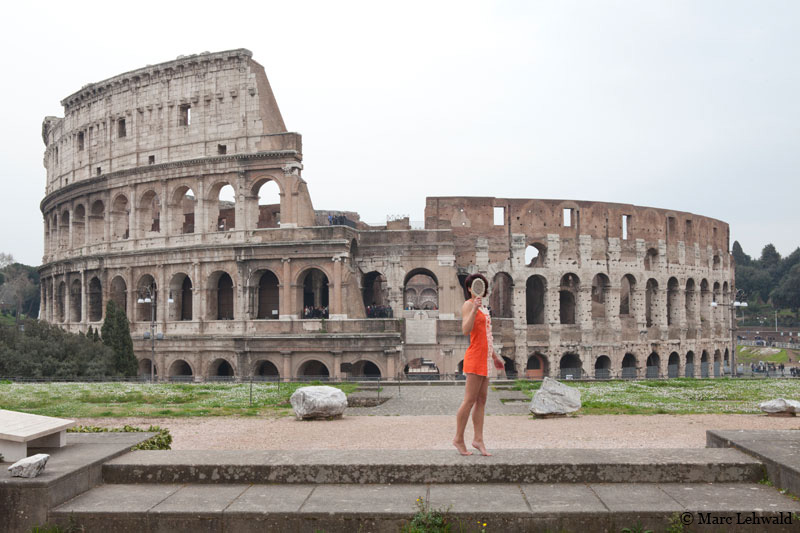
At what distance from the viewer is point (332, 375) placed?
3116cm

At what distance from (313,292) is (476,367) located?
2958 centimetres

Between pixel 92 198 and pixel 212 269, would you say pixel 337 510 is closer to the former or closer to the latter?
pixel 212 269

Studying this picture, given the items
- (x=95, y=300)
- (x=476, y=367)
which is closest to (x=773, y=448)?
(x=476, y=367)

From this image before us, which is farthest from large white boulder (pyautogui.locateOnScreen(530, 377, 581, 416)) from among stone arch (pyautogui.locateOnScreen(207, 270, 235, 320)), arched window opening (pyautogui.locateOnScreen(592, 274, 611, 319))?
A: arched window opening (pyautogui.locateOnScreen(592, 274, 611, 319))

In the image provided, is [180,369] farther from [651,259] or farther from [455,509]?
[455,509]

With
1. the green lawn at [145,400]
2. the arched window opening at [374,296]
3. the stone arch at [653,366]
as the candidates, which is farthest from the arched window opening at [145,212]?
the stone arch at [653,366]

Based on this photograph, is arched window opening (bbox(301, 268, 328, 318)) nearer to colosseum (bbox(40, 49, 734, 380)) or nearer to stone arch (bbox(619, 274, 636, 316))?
colosseum (bbox(40, 49, 734, 380))

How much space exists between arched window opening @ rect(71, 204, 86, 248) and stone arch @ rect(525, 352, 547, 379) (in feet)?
91.2

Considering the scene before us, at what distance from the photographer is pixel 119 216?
1492 inches

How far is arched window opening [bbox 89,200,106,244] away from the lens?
3888 cm

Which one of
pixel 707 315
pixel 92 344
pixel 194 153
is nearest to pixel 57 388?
pixel 92 344

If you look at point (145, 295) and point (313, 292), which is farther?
point (313, 292)

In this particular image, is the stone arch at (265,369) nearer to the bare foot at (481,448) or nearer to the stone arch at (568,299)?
the stone arch at (568,299)

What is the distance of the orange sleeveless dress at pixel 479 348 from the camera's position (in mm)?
7449
